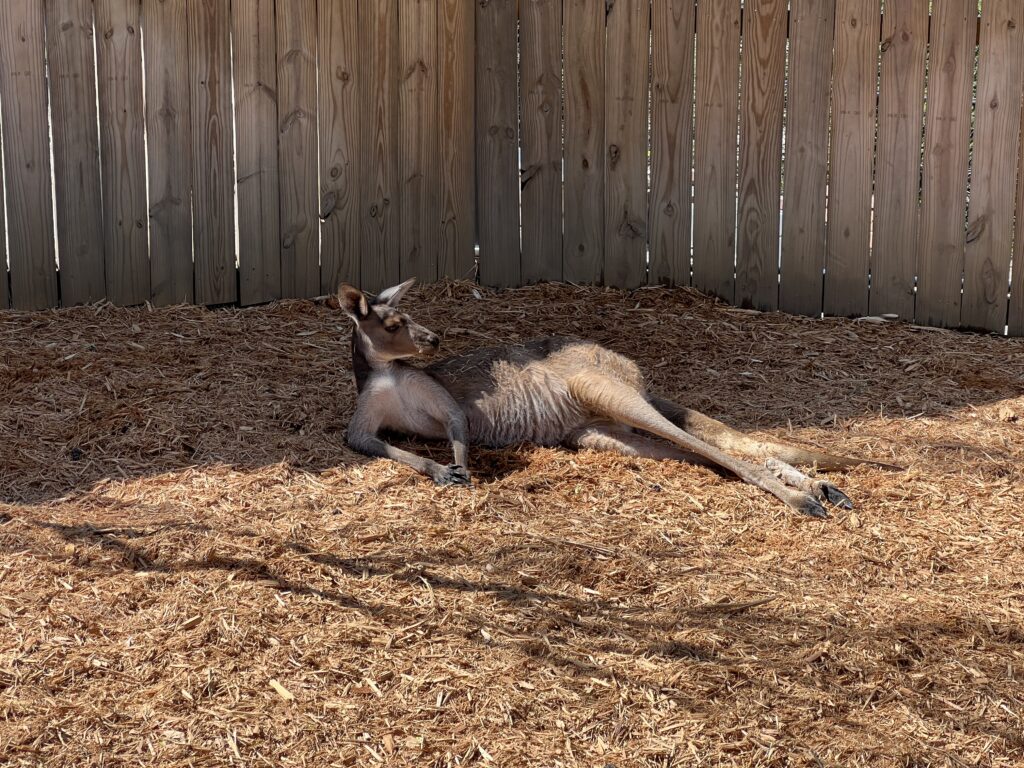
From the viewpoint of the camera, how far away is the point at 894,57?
7219 millimetres

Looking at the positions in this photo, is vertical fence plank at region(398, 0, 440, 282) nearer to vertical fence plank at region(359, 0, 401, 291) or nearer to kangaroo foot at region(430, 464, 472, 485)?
vertical fence plank at region(359, 0, 401, 291)

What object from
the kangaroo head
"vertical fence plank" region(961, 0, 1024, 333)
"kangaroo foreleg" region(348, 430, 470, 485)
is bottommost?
"kangaroo foreleg" region(348, 430, 470, 485)

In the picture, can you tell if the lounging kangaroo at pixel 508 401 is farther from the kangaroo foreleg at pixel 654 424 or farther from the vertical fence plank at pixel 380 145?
the vertical fence plank at pixel 380 145

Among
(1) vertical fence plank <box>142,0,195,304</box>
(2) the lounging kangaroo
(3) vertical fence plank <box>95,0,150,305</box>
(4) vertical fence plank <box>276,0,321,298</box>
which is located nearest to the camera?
(2) the lounging kangaroo

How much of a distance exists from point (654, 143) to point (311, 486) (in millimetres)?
3912

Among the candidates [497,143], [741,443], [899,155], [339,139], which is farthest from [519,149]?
[741,443]

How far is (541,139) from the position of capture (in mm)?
7801

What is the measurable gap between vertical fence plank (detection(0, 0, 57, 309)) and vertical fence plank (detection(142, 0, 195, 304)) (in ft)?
1.90

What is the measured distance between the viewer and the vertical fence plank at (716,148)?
7.45 m

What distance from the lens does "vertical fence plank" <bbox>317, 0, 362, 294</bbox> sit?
7.32 metres

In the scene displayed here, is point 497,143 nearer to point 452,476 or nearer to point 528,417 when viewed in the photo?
point 528,417

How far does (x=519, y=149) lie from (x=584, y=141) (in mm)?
433

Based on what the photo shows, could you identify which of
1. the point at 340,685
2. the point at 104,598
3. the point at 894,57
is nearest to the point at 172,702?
the point at 340,685

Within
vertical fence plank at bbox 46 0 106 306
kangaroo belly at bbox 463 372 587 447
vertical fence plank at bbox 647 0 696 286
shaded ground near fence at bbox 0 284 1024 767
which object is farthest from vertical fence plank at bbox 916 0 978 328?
vertical fence plank at bbox 46 0 106 306
